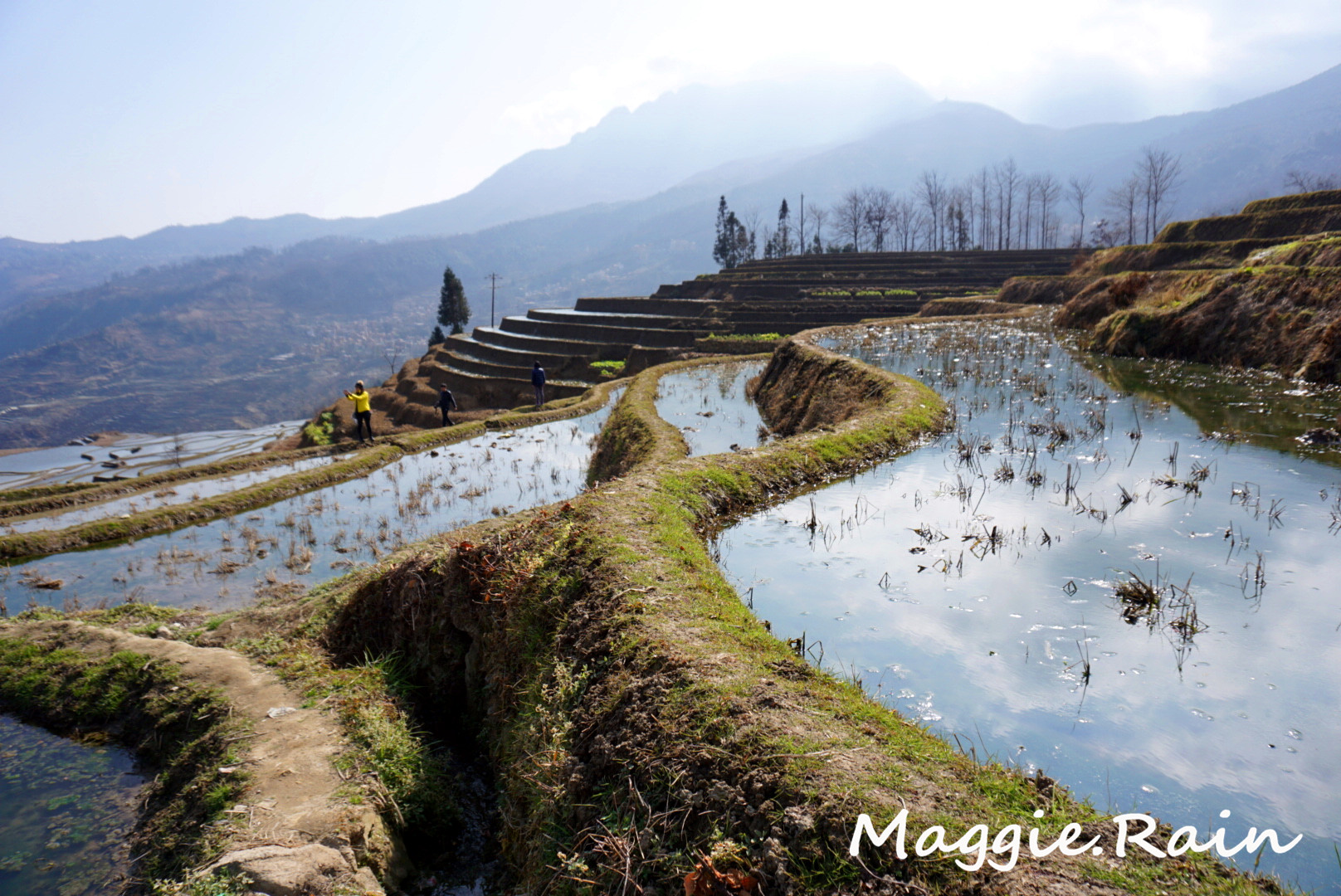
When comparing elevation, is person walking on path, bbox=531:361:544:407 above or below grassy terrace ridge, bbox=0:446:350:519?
above

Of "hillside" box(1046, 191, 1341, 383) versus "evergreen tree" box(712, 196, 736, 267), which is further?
"evergreen tree" box(712, 196, 736, 267)

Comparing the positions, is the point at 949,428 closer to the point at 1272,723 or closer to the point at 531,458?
the point at 1272,723

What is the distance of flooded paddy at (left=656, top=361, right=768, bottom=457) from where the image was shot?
15.1 meters

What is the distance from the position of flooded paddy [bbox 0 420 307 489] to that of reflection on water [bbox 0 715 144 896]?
76.6 feet

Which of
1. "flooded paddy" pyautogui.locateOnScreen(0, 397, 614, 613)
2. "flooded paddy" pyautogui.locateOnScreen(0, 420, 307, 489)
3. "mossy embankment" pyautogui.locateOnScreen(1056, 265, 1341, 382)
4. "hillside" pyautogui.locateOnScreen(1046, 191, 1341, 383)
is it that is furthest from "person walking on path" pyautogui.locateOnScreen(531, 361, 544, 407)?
"hillside" pyautogui.locateOnScreen(1046, 191, 1341, 383)

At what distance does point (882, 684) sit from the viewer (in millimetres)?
5051

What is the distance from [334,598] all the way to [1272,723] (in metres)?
8.99

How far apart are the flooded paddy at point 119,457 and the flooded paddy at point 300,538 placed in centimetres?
1499

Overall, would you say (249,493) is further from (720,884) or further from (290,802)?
(720,884)

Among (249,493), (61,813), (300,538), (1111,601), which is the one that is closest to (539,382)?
(249,493)

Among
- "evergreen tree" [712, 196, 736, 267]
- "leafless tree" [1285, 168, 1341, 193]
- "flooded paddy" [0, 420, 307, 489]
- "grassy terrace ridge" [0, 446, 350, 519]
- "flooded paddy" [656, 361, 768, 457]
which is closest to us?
"flooded paddy" [656, 361, 768, 457]

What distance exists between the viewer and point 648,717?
4.10 meters

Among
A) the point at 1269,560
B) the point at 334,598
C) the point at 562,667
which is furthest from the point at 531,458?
the point at 1269,560

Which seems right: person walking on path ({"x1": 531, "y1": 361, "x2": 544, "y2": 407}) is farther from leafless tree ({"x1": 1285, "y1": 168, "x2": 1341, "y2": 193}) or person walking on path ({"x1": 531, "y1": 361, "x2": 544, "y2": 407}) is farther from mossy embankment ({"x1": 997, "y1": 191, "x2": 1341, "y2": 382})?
leafless tree ({"x1": 1285, "y1": 168, "x2": 1341, "y2": 193})
